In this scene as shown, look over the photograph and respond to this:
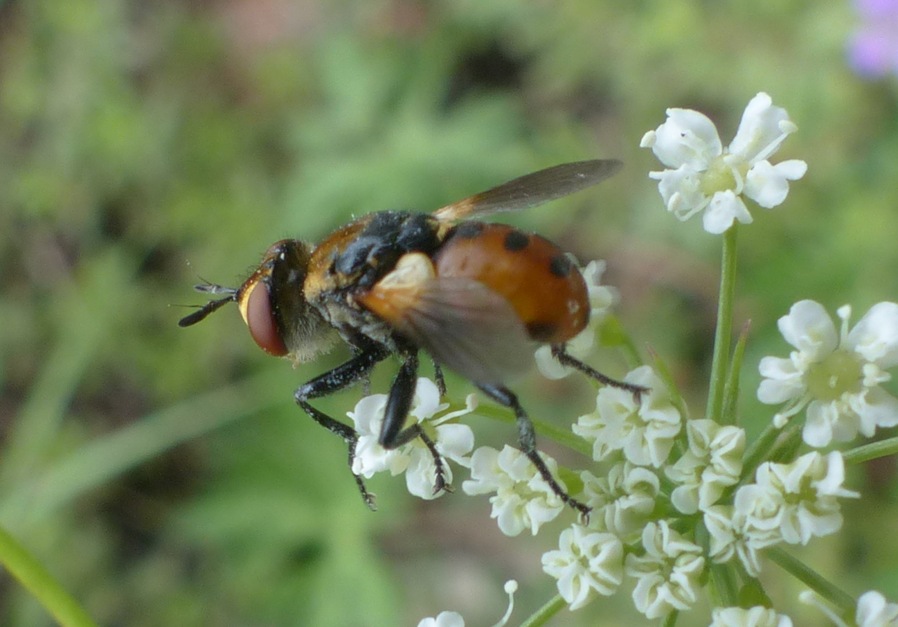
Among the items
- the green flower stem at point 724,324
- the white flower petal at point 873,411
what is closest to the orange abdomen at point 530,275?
the green flower stem at point 724,324

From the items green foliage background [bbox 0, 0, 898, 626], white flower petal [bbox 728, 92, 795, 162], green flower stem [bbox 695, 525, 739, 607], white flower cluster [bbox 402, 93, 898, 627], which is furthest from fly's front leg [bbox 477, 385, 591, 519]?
green foliage background [bbox 0, 0, 898, 626]

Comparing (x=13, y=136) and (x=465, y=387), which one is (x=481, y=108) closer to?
(x=465, y=387)

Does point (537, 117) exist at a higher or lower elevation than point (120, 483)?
higher

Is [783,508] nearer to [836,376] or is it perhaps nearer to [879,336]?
[836,376]

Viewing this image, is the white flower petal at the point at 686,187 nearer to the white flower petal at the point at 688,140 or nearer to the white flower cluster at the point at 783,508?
the white flower petal at the point at 688,140

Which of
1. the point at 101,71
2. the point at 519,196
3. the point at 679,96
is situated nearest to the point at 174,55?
the point at 101,71

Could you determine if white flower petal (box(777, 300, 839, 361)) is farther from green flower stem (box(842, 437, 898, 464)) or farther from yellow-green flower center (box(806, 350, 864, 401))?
green flower stem (box(842, 437, 898, 464))

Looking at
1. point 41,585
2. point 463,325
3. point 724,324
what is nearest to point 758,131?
point 724,324
